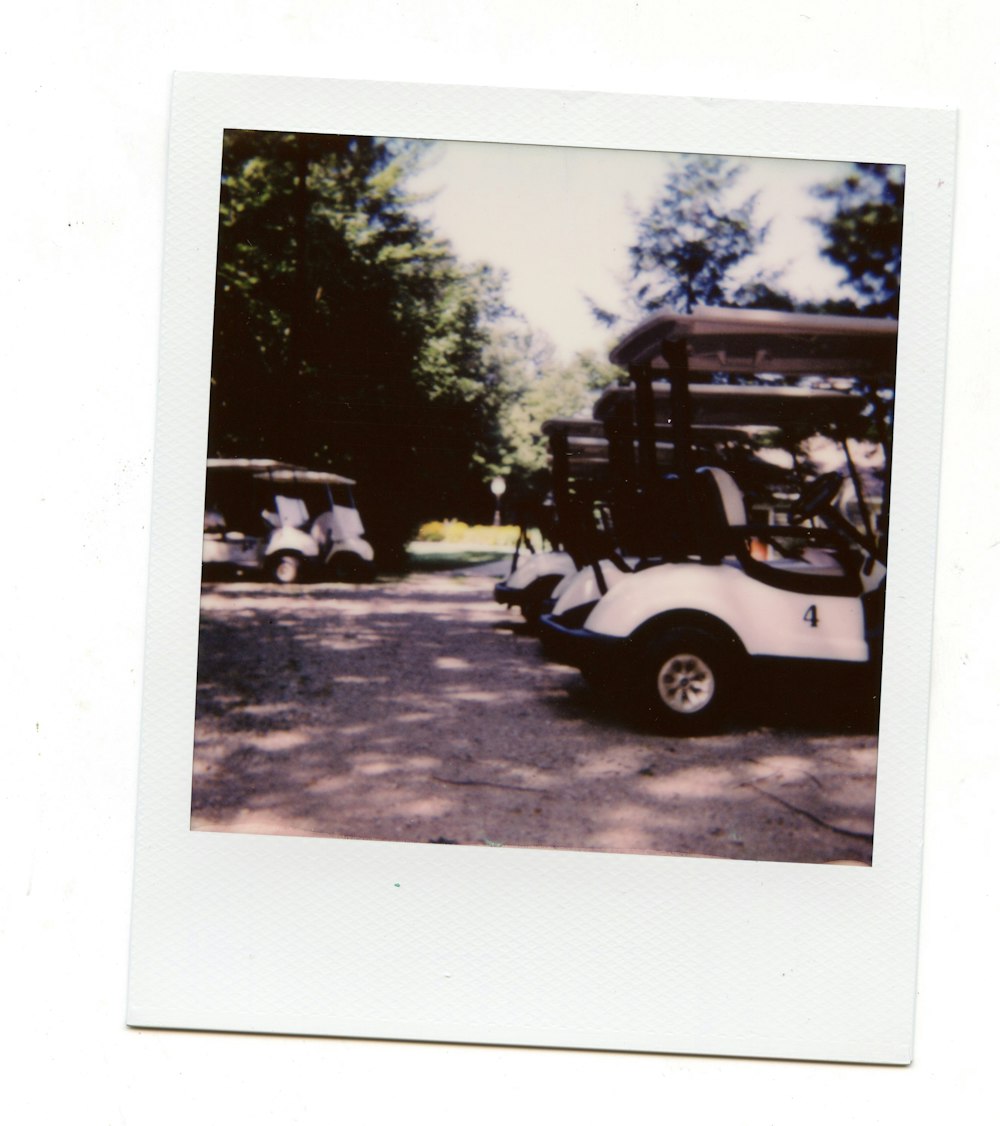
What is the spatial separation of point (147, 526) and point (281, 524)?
0.31m

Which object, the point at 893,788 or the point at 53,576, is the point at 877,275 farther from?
the point at 53,576

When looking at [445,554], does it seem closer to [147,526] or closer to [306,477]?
[306,477]

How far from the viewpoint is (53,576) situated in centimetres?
213

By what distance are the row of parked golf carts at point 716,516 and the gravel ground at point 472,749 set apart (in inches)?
3.5

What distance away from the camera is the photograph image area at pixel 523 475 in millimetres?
2064

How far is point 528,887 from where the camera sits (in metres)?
2.09

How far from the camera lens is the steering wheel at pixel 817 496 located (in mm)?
2090

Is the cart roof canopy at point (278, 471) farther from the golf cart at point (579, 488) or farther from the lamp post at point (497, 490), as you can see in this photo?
the golf cart at point (579, 488)

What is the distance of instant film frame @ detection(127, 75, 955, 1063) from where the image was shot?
2086 millimetres

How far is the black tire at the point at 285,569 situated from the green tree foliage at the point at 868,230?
1.27 m

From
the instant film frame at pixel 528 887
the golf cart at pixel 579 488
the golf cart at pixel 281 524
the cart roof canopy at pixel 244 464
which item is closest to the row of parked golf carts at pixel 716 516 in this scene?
the golf cart at pixel 579 488

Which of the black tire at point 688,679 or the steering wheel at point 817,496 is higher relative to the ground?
the steering wheel at point 817,496

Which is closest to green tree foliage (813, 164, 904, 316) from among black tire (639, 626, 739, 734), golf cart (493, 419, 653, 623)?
golf cart (493, 419, 653, 623)

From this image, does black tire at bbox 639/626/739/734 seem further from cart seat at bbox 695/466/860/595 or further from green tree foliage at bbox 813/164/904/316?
green tree foliage at bbox 813/164/904/316
